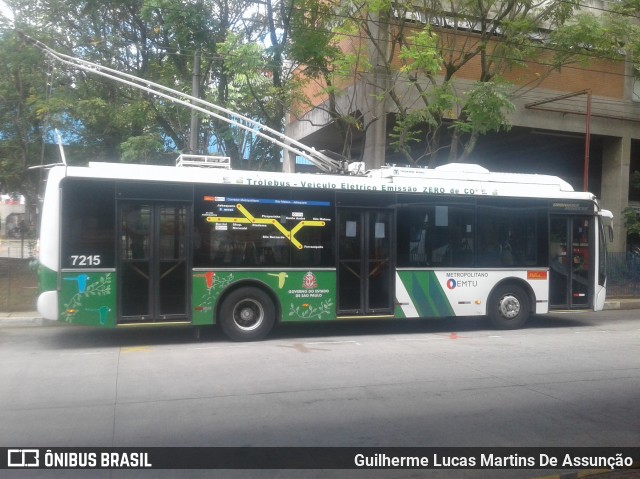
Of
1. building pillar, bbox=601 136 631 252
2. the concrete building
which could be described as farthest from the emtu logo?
building pillar, bbox=601 136 631 252

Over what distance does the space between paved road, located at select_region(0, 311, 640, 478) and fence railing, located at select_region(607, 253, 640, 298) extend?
9.31 metres

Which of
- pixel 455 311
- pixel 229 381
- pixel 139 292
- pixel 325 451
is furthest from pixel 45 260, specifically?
pixel 455 311

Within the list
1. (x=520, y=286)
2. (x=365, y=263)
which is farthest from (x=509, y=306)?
(x=365, y=263)

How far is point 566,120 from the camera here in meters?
23.7

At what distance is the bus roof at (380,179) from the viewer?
434 inches

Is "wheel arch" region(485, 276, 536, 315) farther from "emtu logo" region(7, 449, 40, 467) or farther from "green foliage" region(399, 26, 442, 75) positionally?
"emtu logo" region(7, 449, 40, 467)

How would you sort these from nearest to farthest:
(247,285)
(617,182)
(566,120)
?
(247,285) → (566,120) → (617,182)

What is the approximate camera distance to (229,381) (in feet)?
27.9

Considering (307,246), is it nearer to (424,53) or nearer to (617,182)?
(424,53)

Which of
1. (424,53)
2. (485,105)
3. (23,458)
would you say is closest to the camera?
(23,458)

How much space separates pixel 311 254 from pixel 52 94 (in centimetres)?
1041

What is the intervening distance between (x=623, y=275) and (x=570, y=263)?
8806 millimetres

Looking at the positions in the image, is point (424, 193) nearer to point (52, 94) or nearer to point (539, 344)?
point (539, 344)

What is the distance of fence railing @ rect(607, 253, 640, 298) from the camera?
2128cm
